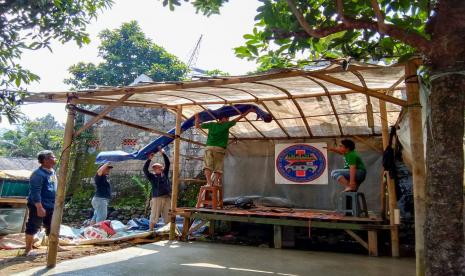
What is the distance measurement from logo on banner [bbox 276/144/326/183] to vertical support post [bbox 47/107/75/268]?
5061 millimetres

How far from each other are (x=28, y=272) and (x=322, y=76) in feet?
13.9

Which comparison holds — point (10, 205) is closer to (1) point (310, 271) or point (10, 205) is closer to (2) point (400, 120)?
(1) point (310, 271)

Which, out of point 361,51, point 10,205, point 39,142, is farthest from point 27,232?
point 39,142

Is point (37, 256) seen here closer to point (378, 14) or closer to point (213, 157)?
point (213, 157)

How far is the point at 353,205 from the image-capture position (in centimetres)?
626

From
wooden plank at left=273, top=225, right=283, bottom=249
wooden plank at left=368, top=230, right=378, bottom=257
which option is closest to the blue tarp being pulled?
wooden plank at left=273, top=225, right=283, bottom=249

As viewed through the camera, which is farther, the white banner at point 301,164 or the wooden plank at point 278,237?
the white banner at point 301,164

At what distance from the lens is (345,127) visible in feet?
25.5

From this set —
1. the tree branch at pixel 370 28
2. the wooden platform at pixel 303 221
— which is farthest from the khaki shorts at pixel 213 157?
the tree branch at pixel 370 28

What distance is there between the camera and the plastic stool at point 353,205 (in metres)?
6.23

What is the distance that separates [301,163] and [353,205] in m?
2.46

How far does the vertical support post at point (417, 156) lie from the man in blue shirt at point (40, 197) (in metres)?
5.27

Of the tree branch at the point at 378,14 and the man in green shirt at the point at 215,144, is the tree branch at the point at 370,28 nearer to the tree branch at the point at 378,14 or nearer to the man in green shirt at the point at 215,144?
the tree branch at the point at 378,14

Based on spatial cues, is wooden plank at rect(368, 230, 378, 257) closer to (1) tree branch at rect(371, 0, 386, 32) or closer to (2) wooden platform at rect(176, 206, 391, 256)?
(2) wooden platform at rect(176, 206, 391, 256)
